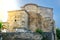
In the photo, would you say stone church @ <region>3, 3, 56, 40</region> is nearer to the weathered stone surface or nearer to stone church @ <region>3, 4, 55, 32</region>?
stone church @ <region>3, 4, 55, 32</region>

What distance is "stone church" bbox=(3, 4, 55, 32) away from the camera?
1460 cm

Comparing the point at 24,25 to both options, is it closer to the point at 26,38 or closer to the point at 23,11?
the point at 23,11

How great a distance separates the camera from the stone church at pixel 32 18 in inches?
575

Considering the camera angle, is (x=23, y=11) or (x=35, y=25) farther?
(x=35, y=25)

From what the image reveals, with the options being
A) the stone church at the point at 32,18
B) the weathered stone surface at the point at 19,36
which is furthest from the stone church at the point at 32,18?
the weathered stone surface at the point at 19,36

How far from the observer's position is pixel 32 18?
52.1 feet

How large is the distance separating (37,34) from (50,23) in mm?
5223

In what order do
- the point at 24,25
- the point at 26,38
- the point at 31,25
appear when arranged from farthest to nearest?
1. the point at 31,25
2. the point at 24,25
3. the point at 26,38

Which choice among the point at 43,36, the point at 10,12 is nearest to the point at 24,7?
the point at 10,12

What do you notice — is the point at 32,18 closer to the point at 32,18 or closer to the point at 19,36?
the point at 32,18

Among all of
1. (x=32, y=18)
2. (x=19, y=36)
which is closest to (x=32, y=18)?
(x=32, y=18)

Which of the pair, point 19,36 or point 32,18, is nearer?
point 19,36

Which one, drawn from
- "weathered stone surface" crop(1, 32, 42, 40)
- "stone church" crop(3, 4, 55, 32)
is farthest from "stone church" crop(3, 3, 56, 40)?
"weathered stone surface" crop(1, 32, 42, 40)

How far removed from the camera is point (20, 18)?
47.9ft
